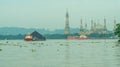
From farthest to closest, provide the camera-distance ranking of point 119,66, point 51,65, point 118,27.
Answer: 1. point 118,27
2. point 51,65
3. point 119,66

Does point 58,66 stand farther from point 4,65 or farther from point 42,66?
point 4,65

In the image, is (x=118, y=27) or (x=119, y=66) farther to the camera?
(x=118, y=27)

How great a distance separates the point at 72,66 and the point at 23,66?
4.80 metres

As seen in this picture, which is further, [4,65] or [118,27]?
[118,27]

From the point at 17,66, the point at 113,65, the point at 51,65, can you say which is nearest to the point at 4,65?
the point at 17,66

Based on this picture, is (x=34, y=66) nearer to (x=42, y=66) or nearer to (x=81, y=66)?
(x=42, y=66)

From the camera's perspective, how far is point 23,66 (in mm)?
41062

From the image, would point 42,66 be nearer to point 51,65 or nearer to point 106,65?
point 51,65

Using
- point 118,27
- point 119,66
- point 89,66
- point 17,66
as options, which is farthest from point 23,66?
point 118,27

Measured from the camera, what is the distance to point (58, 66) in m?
40.9

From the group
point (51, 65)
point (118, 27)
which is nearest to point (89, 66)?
point (51, 65)

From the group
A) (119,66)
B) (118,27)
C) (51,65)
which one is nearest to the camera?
(119,66)

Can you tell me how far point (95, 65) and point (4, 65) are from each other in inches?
374

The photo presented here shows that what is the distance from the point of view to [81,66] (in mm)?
40000
